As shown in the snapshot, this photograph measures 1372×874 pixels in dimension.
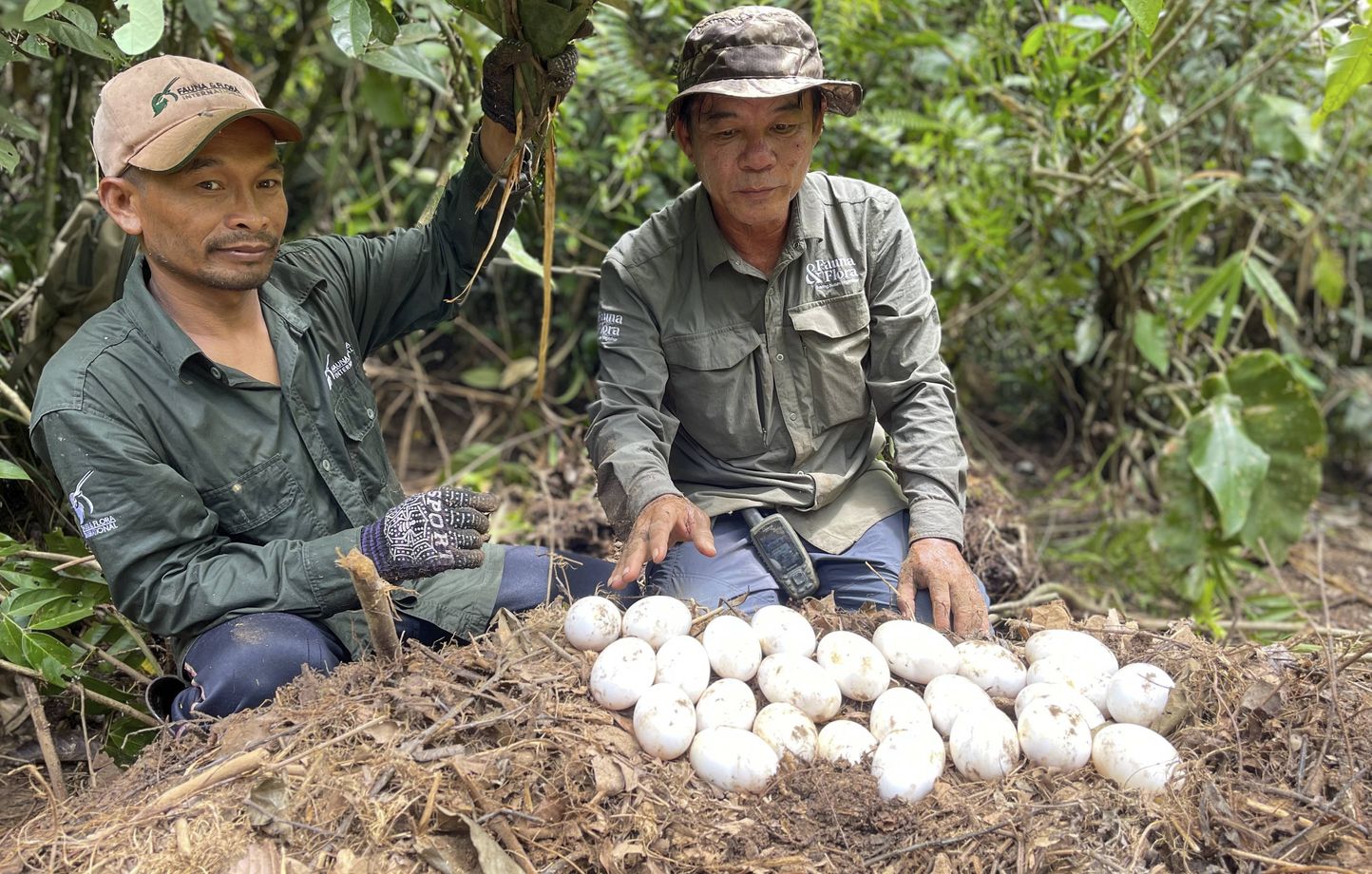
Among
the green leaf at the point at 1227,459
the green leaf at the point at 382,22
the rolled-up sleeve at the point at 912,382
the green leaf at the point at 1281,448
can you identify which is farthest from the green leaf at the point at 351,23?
the green leaf at the point at 1281,448

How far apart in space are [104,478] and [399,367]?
309cm

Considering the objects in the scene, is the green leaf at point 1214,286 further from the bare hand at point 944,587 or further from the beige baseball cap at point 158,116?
the beige baseball cap at point 158,116

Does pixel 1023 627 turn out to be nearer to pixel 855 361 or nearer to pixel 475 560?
pixel 855 361

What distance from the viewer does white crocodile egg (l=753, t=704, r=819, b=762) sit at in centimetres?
213

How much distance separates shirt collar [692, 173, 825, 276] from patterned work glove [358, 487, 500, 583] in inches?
39.3

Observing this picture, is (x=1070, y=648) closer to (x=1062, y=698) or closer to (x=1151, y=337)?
(x=1062, y=698)

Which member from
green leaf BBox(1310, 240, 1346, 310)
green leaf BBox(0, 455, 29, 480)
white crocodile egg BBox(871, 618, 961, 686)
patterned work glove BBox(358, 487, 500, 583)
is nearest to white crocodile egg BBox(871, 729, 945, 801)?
white crocodile egg BBox(871, 618, 961, 686)

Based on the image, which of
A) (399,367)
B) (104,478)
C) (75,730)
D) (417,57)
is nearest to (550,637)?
(104,478)

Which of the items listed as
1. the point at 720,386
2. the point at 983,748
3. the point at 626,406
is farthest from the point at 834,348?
the point at 983,748

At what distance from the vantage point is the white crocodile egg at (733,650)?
7.67 feet

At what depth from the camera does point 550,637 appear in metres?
2.36

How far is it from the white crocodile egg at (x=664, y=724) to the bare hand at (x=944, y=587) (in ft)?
2.35

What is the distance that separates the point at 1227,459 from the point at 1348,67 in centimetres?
199

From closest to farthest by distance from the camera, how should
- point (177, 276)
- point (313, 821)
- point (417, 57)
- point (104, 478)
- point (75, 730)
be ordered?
point (313, 821), point (104, 478), point (177, 276), point (75, 730), point (417, 57)
